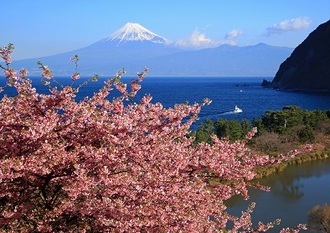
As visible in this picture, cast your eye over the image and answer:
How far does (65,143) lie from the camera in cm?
508

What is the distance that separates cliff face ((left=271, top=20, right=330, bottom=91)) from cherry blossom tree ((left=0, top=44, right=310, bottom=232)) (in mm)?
137196

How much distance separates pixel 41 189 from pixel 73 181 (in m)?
0.89

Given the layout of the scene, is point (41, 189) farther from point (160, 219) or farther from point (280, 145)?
point (280, 145)

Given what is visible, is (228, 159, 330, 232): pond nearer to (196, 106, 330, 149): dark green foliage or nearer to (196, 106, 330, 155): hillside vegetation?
(196, 106, 330, 155): hillside vegetation

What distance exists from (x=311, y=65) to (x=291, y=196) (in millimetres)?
126581

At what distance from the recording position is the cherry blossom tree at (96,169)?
15.9 ft

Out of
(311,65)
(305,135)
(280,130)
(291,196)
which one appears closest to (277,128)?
(280,130)

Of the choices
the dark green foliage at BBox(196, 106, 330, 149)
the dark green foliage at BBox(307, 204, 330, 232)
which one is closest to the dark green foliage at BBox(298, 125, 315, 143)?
the dark green foliage at BBox(196, 106, 330, 149)

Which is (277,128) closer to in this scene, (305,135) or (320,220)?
(305,135)

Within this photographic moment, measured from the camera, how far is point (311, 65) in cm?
14338

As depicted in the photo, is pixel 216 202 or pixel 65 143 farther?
pixel 216 202

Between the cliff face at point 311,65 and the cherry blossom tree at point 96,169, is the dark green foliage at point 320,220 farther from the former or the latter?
the cliff face at point 311,65

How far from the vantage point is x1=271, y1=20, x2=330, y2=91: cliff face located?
139 m

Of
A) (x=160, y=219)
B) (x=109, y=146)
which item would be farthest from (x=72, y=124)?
(x=160, y=219)
